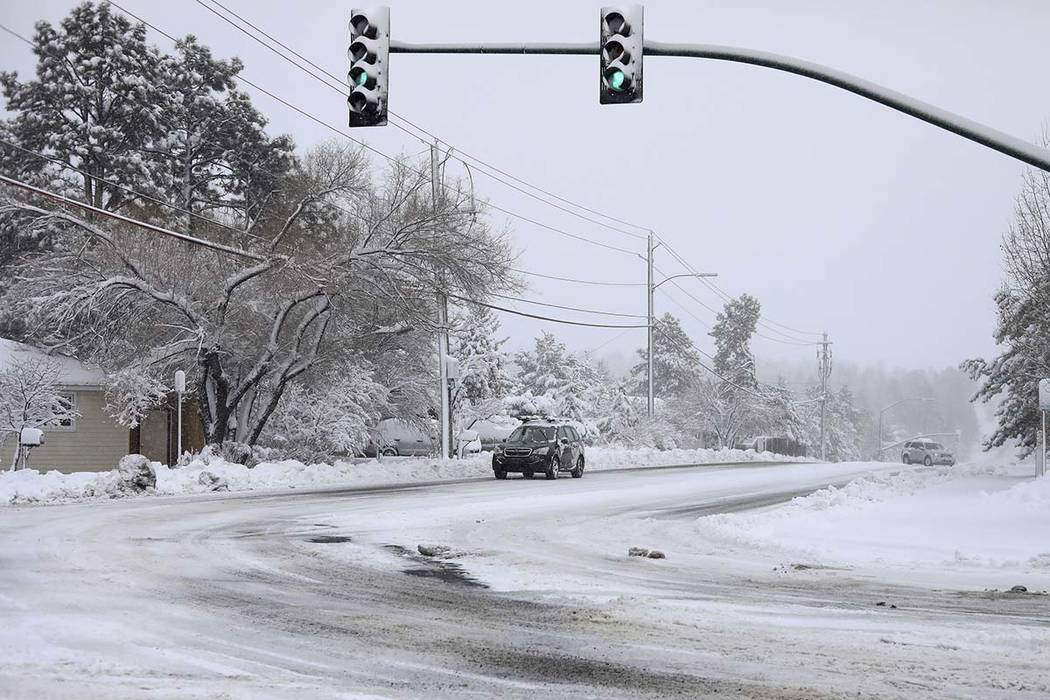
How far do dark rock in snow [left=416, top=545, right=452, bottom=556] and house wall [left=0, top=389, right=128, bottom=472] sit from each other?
26626 mm

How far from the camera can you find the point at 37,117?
50531 mm

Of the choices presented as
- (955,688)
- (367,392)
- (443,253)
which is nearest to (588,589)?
(955,688)

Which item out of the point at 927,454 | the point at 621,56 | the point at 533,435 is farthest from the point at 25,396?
the point at 927,454

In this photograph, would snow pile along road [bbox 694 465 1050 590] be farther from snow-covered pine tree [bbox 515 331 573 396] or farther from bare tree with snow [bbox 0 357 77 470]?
snow-covered pine tree [bbox 515 331 573 396]

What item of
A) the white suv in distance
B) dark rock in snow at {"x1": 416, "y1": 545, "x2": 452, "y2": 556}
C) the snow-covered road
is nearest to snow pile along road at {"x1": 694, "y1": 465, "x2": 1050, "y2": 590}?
the snow-covered road

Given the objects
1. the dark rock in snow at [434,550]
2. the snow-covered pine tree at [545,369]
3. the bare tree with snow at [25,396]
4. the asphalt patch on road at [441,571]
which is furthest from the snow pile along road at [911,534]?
the snow-covered pine tree at [545,369]

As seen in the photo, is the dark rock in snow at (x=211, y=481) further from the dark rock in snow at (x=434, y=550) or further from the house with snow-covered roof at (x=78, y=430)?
the dark rock in snow at (x=434, y=550)

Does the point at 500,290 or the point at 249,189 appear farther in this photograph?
the point at 249,189

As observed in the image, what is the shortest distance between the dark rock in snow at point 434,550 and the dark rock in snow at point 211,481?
12884mm

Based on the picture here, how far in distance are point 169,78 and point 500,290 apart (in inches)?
1160

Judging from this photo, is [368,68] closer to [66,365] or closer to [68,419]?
[68,419]

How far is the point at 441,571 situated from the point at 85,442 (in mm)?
29622

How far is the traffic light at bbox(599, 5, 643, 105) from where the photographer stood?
12.8 metres

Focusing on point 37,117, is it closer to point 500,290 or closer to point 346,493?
point 500,290
